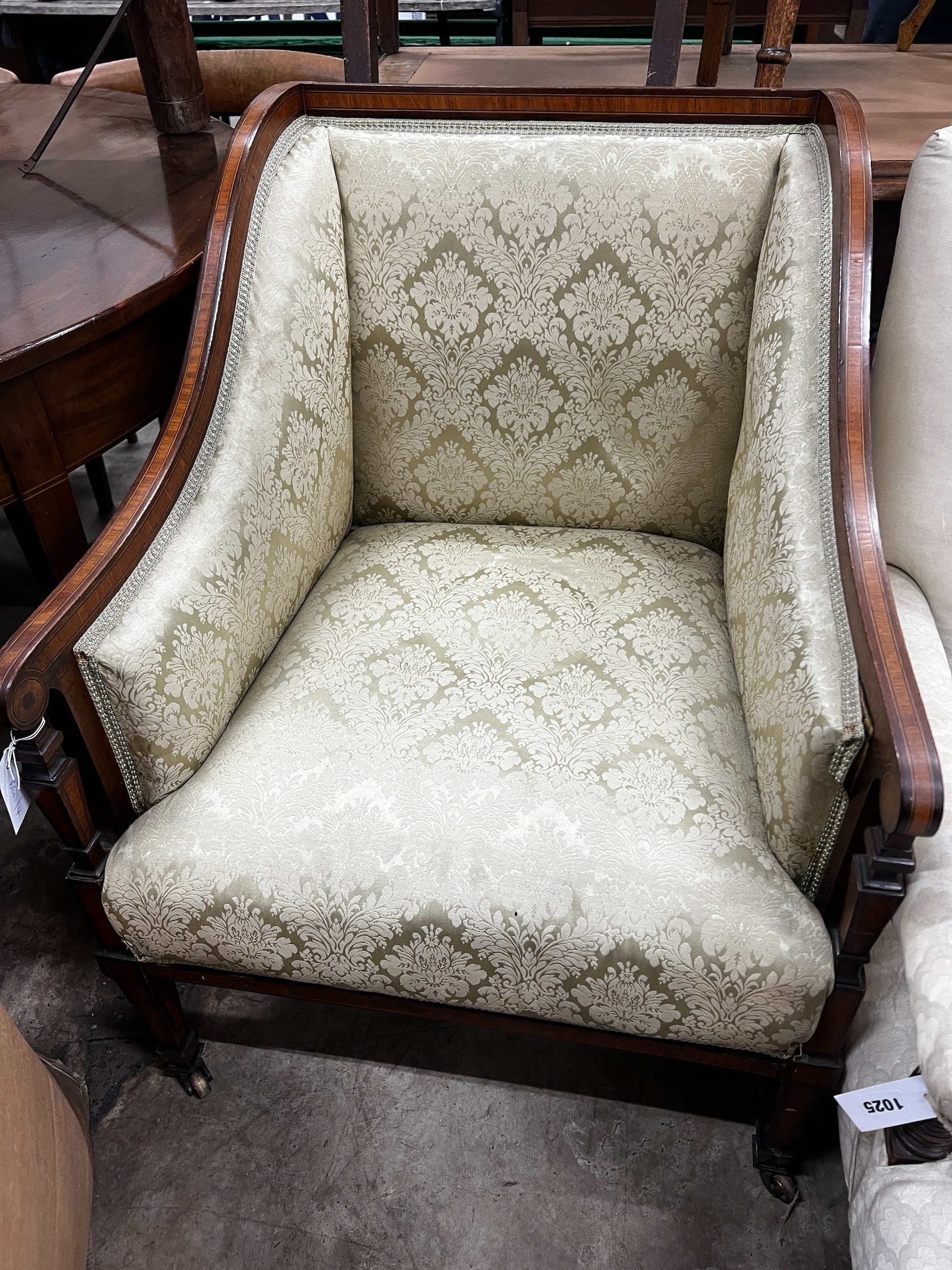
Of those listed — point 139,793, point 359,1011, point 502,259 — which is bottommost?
point 359,1011

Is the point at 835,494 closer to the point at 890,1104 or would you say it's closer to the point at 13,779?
the point at 890,1104

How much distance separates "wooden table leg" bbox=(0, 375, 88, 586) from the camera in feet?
2.47

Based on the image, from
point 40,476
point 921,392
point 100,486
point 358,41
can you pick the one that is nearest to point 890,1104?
point 921,392

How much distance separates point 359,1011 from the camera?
3.13 ft

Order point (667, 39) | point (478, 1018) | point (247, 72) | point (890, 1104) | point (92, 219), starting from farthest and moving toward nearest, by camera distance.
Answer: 1. point (247, 72)
2. point (667, 39)
3. point (92, 219)
4. point (478, 1018)
5. point (890, 1104)

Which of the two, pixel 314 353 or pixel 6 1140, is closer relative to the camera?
pixel 6 1140

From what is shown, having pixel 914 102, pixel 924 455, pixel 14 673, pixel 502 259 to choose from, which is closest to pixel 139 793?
pixel 14 673

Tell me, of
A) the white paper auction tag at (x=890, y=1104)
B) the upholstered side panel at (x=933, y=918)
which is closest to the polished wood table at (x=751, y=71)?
the upholstered side panel at (x=933, y=918)

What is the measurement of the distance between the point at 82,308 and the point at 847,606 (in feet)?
2.30

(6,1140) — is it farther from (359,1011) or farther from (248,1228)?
(359,1011)

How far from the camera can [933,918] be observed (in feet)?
1.98

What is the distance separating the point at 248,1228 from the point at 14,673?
571 millimetres

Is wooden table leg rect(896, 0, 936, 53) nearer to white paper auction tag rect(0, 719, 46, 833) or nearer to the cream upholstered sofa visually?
the cream upholstered sofa

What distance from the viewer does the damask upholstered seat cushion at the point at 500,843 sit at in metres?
0.62
